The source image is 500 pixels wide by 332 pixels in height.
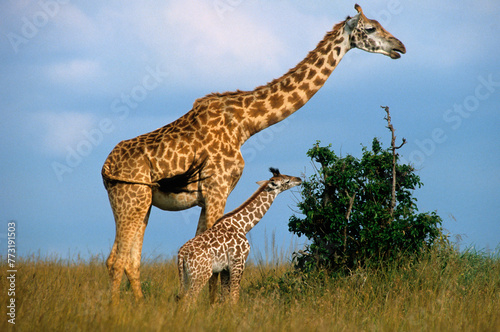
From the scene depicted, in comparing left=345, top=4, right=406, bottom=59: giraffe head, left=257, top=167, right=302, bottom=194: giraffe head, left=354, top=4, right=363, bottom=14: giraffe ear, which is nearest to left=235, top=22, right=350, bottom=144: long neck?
left=345, top=4, right=406, bottom=59: giraffe head

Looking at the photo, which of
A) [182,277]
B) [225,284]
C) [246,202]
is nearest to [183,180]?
[246,202]

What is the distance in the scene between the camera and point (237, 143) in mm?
10055

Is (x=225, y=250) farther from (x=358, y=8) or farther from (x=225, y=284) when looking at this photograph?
(x=358, y=8)

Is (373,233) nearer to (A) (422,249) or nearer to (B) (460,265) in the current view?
(A) (422,249)

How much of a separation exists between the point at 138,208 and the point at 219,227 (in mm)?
1680

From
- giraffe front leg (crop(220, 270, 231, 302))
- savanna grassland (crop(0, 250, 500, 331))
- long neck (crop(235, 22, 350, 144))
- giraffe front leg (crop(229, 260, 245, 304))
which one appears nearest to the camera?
savanna grassland (crop(0, 250, 500, 331))

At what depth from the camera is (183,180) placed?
9406 millimetres

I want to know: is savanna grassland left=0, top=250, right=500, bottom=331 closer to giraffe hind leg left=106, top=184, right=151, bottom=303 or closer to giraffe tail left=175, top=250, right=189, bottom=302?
giraffe tail left=175, top=250, right=189, bottom=302

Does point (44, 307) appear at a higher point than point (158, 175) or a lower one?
Result: lower

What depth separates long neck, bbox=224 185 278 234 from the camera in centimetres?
918

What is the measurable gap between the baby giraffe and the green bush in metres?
1.11

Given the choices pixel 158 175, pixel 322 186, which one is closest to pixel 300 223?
pixel 322 186

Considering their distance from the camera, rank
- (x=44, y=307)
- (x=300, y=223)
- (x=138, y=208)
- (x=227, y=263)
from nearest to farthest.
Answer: (x=44, y=307) → (x=227, y=263) → (x=138, y=208) → (x=300, y=223)

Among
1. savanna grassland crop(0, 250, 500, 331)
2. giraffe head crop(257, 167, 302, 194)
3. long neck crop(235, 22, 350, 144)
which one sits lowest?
savanna grassland crop(0, 250, 500, 331)
